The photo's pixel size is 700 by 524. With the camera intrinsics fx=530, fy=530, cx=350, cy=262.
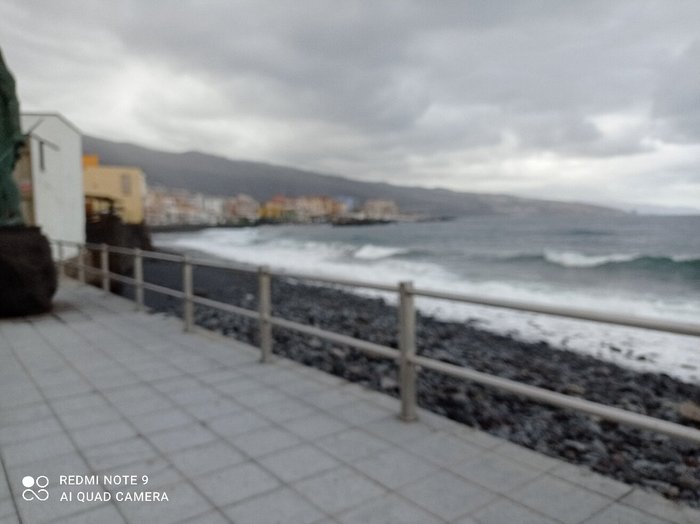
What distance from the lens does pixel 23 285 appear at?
8.06 metres

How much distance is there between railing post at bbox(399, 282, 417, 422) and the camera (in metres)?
3.77

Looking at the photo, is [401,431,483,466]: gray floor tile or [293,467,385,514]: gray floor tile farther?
[401,431,483,466]: gray floor tile

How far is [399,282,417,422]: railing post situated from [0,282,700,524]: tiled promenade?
0.45ft

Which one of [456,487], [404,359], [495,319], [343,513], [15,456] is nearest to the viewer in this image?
[343,513]

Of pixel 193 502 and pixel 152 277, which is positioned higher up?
pixel 193 502

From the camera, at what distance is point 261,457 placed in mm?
3291

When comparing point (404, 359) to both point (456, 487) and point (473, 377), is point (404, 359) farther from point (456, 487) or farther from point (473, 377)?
point (456, 487)

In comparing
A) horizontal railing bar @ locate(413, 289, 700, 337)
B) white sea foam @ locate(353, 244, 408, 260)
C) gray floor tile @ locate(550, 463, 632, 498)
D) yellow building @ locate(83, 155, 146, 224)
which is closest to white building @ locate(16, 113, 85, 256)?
horizontal railing bar @ locate(413, 289, 700, 337)

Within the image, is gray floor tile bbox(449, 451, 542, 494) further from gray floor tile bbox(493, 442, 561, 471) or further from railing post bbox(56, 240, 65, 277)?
railing post bbox(56, 240, 65, 277)

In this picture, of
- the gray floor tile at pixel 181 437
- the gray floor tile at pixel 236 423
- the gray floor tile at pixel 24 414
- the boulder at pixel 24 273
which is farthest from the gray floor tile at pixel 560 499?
the boulder at pixel 24 273

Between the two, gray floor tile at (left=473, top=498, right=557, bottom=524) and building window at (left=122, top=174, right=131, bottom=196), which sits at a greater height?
building window at (left=122, top=174, right=131, bottom=196)

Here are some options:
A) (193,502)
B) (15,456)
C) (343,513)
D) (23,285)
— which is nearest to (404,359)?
(343,513)

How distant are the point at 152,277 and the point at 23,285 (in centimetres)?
1327

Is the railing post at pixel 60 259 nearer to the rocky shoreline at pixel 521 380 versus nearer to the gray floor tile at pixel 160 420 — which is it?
the rocky shoreline at pixel 521 380
